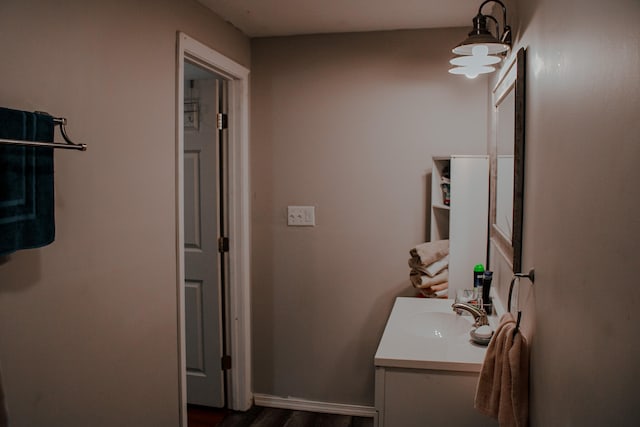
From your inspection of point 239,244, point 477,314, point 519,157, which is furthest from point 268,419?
point 519,157

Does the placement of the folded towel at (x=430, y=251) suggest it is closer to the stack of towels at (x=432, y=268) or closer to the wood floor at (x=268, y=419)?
the stack of towels at (x=432, y=268)

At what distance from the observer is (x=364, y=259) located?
10.2 ft

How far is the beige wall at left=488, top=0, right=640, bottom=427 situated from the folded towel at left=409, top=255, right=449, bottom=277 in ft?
4.16

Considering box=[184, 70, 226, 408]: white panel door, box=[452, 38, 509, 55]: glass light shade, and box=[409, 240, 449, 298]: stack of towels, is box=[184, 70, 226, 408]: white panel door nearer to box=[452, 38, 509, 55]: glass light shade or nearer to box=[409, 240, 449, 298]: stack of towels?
box=[409, 240, 449, 298]: stack of towels

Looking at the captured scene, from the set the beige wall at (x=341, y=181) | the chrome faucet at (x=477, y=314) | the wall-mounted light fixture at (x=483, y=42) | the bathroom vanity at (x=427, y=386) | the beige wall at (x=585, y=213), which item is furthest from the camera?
the beige wall at (x=341, y=181)

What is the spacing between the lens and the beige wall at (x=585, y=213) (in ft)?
2.47

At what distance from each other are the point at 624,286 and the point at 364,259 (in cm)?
235

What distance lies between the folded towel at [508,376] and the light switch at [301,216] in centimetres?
173

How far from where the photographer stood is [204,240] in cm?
309

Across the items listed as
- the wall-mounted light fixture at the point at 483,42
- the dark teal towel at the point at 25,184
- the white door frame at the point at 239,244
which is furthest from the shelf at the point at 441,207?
the dark teal towel at the point at 25,184

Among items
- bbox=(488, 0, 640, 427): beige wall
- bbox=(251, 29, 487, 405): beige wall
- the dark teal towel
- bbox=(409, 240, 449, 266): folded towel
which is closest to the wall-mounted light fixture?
bbox=(488, 0, 640, 427): beige wall

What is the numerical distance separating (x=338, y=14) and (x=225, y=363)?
2069 mm

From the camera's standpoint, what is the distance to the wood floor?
302 cm

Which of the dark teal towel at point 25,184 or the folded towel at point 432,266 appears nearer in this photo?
the dark teal towel at point 25,184
